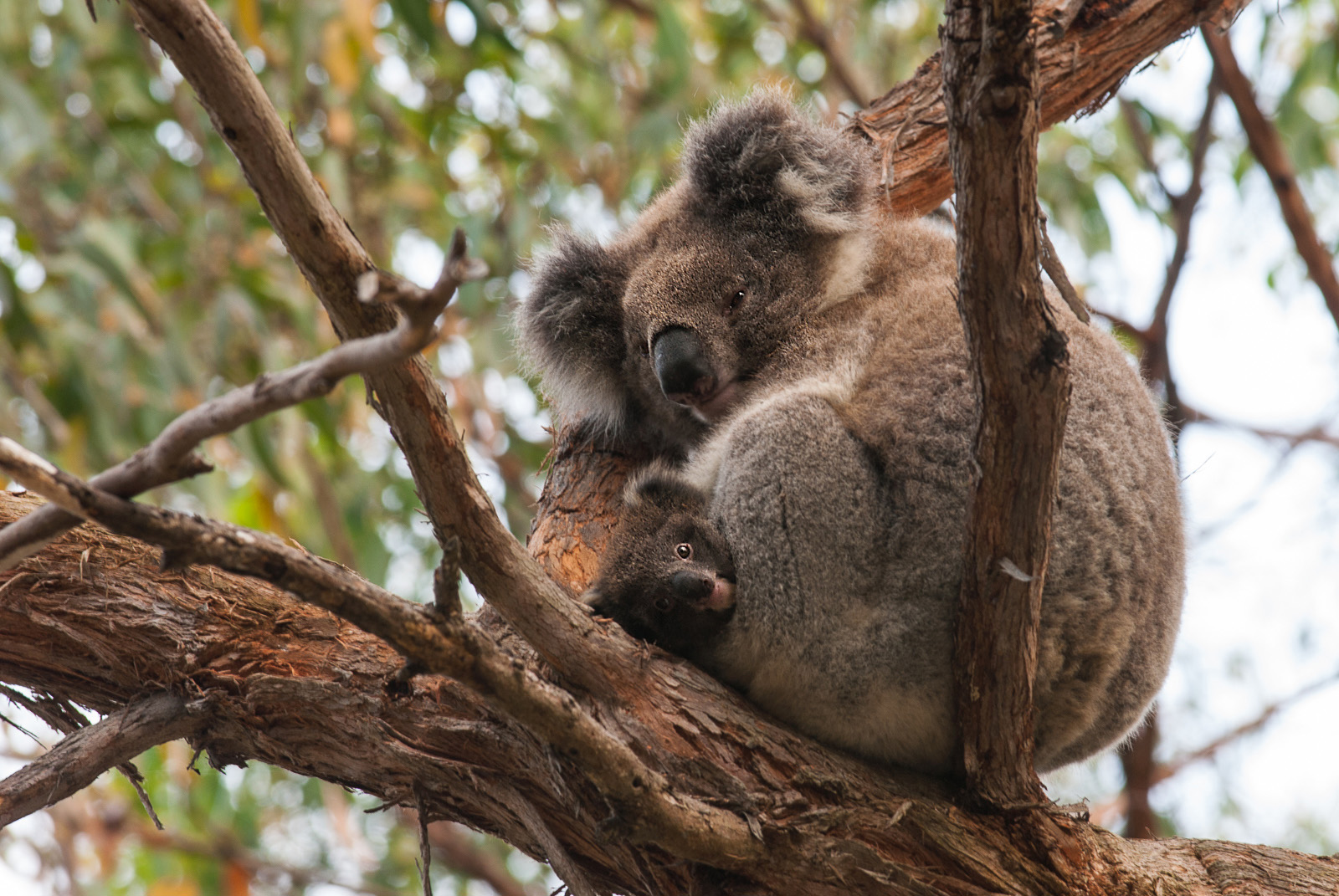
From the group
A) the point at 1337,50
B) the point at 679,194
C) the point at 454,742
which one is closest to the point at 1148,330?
the point at 1337,50

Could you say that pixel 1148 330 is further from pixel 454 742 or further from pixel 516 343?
pixel 454 742

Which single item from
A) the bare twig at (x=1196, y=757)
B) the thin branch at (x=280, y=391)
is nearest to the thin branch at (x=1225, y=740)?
the bare twig at (x=1196, y=757)

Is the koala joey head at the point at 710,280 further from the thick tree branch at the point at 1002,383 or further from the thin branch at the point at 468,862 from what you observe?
the thin branch at the point at 468,862

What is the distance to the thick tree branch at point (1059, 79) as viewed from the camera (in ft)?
10.6

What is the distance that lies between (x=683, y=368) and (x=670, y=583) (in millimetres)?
703

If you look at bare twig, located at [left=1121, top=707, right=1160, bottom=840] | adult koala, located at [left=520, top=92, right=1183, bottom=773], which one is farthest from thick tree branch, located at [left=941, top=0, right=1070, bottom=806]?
bare twig, located at [left=1121, top=707, right=1160, bottom=840]

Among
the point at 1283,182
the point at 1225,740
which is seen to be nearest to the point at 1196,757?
the point at 1225,740

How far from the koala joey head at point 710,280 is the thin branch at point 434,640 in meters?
1.22

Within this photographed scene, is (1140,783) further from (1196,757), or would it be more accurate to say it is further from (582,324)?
(582,324)

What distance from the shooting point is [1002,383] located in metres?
1.78

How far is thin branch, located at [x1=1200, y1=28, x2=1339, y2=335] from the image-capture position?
4156 mm

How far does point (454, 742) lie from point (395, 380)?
799 millimetres

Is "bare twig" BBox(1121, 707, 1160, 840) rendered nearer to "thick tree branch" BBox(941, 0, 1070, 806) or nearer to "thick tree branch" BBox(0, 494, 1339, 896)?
"thick tree branch" BBox(0, 494, 1339, 896)

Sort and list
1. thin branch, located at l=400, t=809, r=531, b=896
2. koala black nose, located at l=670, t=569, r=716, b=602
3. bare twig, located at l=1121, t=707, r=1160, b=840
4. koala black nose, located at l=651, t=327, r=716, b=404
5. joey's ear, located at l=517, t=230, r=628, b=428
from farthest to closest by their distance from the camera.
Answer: thin branch, located at l=400, t=809, r=531, b=896 < bare twig, located at l=1121, t=707, r=1160, b=840 < joey's ear, located at l=517, t=230, r=628, b=428 < koala black nose, located at l=651, t=327, r=716, b=404 < koala black nose, located at l=670, t=569, r=716, b=602
